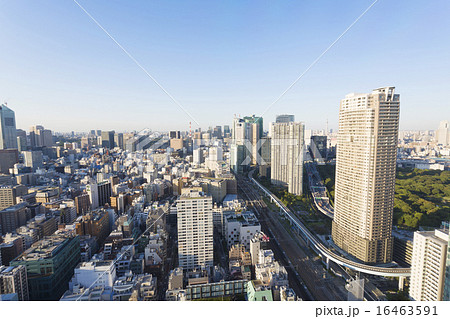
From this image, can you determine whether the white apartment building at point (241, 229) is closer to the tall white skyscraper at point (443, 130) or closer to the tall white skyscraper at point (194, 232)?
the tall white skyscraper at point (194, 232)

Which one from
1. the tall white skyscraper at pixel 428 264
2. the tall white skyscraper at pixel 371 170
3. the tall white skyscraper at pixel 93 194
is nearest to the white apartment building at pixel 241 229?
the tall white skyscraper at pixel 371 170

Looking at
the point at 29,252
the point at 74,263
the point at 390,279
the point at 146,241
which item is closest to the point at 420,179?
the point at 390,279

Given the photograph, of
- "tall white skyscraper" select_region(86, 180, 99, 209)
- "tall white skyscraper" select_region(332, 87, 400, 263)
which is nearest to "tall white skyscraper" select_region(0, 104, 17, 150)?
"tall white skyscraper" select_region(332, 87, 400, 263)

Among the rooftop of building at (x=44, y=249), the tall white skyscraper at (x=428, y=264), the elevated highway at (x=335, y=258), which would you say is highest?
the tall white skyscraper at (x=428, y=264)

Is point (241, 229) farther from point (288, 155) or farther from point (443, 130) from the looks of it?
point (288, 155)

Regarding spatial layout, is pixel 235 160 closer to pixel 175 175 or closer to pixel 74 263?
pixel 175 175

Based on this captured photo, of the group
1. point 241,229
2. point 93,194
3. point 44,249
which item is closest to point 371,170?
point 241,229
